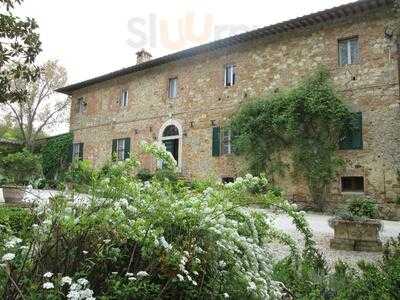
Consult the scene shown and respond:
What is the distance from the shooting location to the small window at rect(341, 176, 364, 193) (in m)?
11.6

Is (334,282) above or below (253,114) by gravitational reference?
below

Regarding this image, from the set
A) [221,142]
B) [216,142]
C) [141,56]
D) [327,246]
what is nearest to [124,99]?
[141,56]

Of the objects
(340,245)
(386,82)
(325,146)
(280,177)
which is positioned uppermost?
(386,82)

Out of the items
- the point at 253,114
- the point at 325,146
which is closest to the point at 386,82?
the point at 325,146

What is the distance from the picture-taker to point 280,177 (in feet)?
42.2

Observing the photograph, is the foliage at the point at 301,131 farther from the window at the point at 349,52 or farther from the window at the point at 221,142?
the window at the point at 221,142

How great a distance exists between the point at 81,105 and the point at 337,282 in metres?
20.3

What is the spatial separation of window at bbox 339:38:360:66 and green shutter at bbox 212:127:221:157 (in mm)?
5173

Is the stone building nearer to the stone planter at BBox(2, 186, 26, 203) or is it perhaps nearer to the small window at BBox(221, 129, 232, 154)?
the small window at BBox(221, 129, 232, 154)

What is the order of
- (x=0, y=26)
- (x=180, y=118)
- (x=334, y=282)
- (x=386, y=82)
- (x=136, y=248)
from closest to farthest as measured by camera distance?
(x=136, y=248), (x=334, y=282), (x=0, y=26), (x=386, y=82), (x=180, y=118)

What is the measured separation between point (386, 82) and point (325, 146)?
2.63 m

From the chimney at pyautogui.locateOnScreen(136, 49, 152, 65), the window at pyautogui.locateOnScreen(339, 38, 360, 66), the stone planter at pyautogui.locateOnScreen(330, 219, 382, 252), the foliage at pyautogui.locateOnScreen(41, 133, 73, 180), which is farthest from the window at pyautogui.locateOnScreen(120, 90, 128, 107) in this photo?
the stone planter at pyautogui.locateOnScreen(330, 219, 382, 252)

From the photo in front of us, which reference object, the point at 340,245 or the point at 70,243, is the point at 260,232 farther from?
the point at 340,245

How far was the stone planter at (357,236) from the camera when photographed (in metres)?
6.09
